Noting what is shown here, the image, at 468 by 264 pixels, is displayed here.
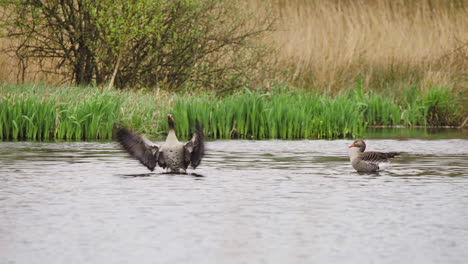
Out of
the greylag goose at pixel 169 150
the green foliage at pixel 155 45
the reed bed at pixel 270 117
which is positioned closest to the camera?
the greylag goose at pixel 169 150

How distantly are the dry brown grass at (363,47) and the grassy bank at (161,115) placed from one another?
400 cm

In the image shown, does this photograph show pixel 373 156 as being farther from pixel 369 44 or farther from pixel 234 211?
pixel 369 44

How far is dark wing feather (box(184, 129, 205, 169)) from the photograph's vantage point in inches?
403

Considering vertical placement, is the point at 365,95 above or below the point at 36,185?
above

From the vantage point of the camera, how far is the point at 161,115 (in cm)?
1720

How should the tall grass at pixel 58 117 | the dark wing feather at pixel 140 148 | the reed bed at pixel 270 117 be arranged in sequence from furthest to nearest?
the reed bed at pixel 270 117 → the tall grass at pixel 58 117 → the dark wing feather at pixel 140 148

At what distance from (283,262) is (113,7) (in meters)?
13.8

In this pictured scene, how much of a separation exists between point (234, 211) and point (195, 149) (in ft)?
9.04

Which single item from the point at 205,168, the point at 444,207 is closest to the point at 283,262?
the point at 444,207

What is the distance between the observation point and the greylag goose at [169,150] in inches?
403

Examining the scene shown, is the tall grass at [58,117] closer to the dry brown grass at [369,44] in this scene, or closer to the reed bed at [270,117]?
the reed bed at [270,117]

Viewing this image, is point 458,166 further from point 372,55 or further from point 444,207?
point 372,55

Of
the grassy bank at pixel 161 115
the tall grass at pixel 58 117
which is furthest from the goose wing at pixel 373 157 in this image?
the tall grass at pixel 58 117

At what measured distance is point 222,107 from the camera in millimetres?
16625
